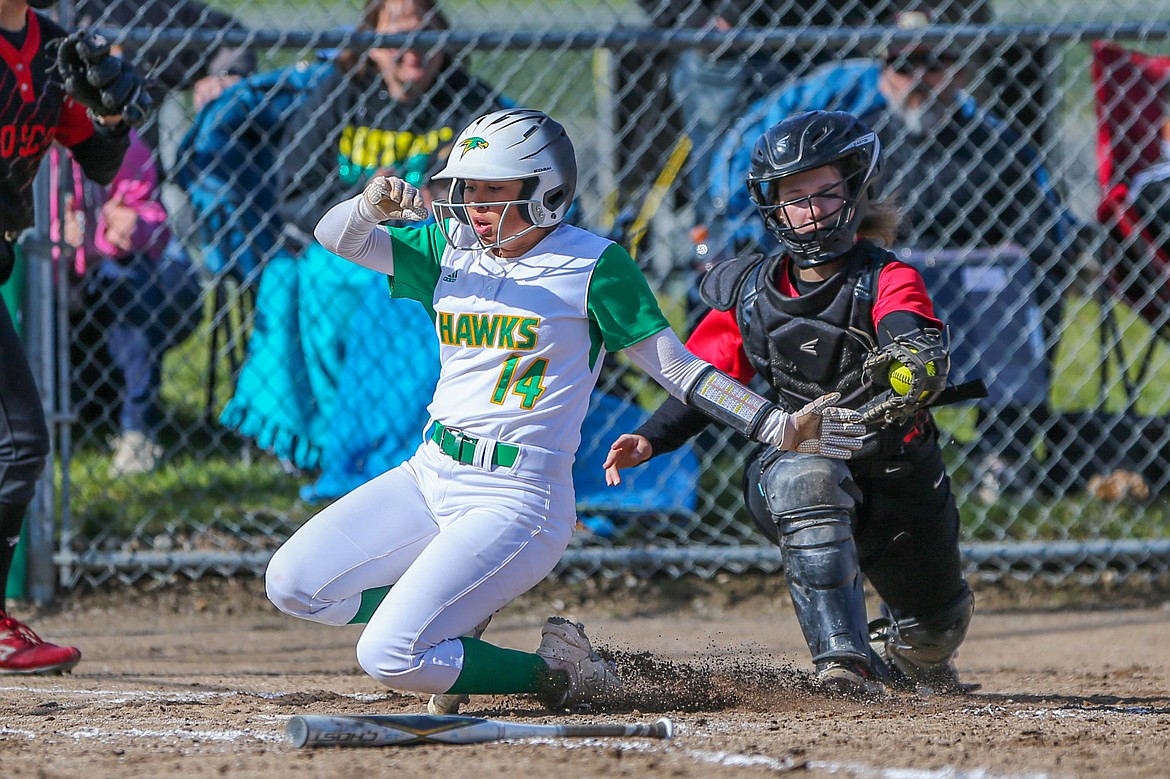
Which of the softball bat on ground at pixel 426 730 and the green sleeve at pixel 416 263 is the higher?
the green sleeve at pixel 416 263

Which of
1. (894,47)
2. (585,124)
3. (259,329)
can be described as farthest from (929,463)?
(585,124)

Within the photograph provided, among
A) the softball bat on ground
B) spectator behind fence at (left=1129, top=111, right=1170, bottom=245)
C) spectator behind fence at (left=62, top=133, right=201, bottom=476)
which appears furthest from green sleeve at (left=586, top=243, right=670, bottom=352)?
spectator behind fence at (left=1129, top=111, right=1170, bottom=245)

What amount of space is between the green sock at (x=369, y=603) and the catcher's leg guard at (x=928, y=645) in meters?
1.44

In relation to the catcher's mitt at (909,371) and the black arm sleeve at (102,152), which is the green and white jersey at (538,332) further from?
the black arm sleeve at (102,152)

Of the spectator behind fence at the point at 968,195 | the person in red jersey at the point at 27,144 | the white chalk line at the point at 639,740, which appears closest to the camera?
the white chalk line at the point at 639,740

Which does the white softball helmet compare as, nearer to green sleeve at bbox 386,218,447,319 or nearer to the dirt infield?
green sleeve at bbox 386,218,447,319

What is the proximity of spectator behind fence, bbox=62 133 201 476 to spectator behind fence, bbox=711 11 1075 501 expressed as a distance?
237 centimetres

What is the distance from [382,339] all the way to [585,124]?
5593 mm

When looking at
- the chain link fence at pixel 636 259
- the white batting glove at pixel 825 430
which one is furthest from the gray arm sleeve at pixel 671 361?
the chain link fence at pixel 636 259

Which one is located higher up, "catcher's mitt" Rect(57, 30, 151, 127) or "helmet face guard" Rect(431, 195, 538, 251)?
"catcher's mitt" Rect(57, 30, 151, 127)

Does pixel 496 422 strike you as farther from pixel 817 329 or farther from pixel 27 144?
pixel 27 144

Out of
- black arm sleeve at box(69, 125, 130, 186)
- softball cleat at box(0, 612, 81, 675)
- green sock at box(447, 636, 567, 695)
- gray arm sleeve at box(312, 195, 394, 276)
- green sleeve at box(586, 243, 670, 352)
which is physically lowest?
softball cleat at box(0, 612, 81, 675)

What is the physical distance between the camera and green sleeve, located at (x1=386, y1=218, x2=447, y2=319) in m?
3.34

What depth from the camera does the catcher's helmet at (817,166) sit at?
3.43 metres
